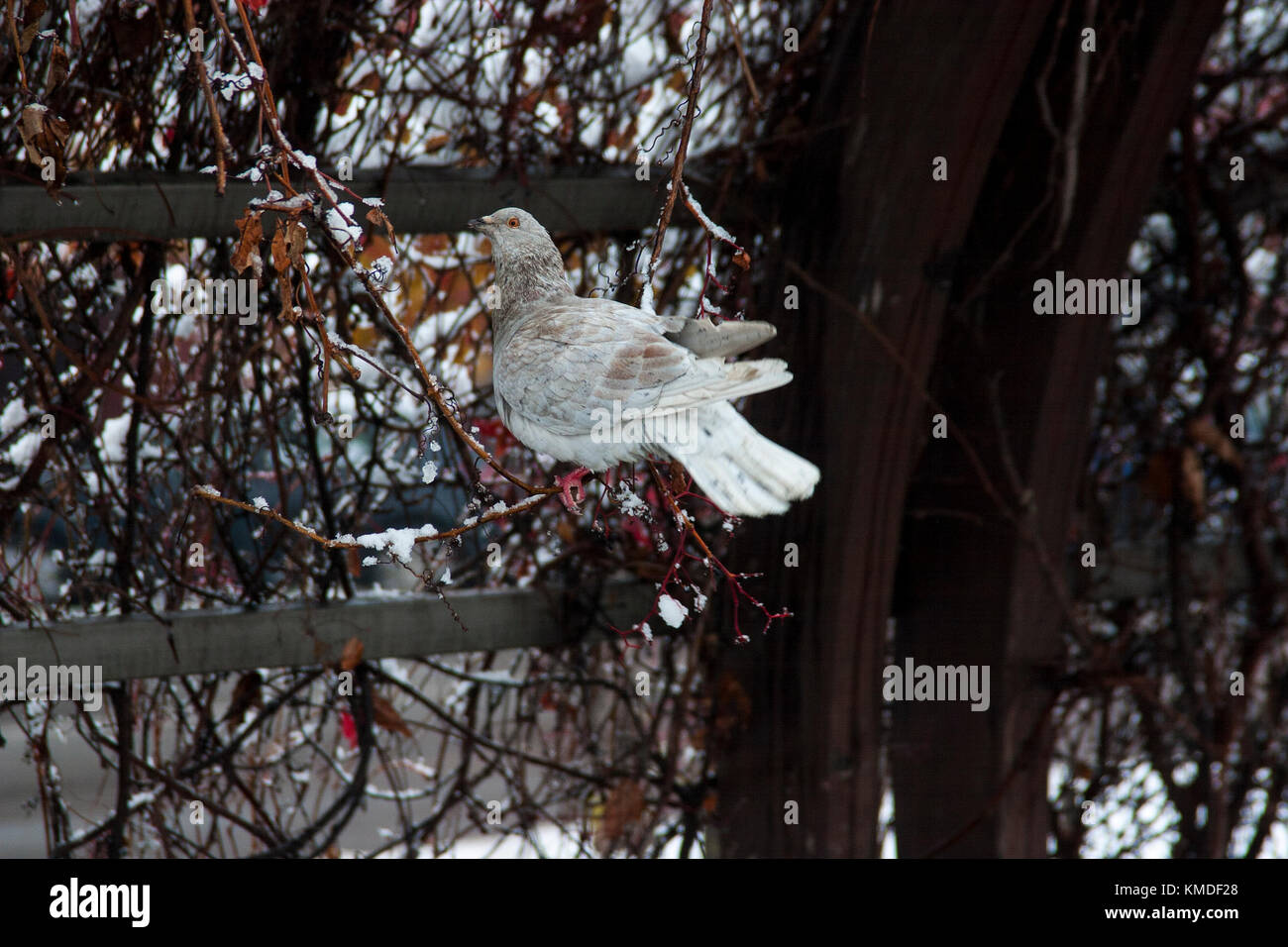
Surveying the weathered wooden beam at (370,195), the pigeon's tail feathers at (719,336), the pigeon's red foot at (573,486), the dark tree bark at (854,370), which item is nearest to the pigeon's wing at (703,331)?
the pigeon's tail feathers at (719,336)

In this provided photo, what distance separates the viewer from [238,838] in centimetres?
158

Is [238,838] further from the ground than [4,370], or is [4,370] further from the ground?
[4,370]

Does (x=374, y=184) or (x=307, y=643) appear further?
(x=307, y=643)

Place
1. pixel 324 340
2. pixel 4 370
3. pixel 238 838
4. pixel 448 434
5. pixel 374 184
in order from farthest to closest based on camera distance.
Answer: pixel 238 838, pixel 448 434, pixel 4 370, pixel 374 184, pixel 324 340

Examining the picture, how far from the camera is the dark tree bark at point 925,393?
1.36 m

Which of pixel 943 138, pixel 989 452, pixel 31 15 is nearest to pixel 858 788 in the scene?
pixel 989 452

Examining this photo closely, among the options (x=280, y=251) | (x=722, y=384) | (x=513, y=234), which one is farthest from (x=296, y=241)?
(x=722, y=384)

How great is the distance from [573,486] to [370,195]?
0.56 meters

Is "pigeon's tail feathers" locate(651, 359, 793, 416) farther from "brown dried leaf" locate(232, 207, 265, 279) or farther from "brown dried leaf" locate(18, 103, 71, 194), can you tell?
"brown dried leaf" locate(18, 103, 71, 194)

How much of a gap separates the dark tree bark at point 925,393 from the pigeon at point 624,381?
2.33 ft

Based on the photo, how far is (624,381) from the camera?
0.61m

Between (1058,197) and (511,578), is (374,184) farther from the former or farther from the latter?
(1058,197)

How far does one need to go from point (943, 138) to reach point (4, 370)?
1109 millimetres

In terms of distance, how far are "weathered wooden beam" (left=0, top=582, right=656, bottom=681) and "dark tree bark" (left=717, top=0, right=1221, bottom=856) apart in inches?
13.2
